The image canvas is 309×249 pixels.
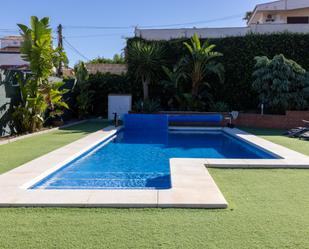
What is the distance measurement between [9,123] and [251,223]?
31.4 feet

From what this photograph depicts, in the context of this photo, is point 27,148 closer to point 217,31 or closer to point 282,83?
point 282,83

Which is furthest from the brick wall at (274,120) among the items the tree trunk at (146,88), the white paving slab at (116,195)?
the white paving slab at (116,195)

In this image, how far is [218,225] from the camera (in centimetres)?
369

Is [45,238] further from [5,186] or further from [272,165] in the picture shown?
[272,165]

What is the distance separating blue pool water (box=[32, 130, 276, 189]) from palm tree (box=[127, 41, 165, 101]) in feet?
13.8

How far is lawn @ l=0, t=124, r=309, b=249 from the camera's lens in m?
3.23

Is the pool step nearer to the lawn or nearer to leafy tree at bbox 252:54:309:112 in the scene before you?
the lawn

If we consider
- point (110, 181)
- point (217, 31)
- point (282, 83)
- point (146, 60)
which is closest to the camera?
point (110, 181)

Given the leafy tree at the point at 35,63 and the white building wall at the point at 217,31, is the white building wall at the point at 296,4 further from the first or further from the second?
the leafy tree at the point at 35,63

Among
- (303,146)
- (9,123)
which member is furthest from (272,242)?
(9,123)

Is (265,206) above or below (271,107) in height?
below

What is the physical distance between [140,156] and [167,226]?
5.59m

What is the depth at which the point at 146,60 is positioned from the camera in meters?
17.4

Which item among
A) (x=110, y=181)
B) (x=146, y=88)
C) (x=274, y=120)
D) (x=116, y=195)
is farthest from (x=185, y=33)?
(x=116, y=195)
